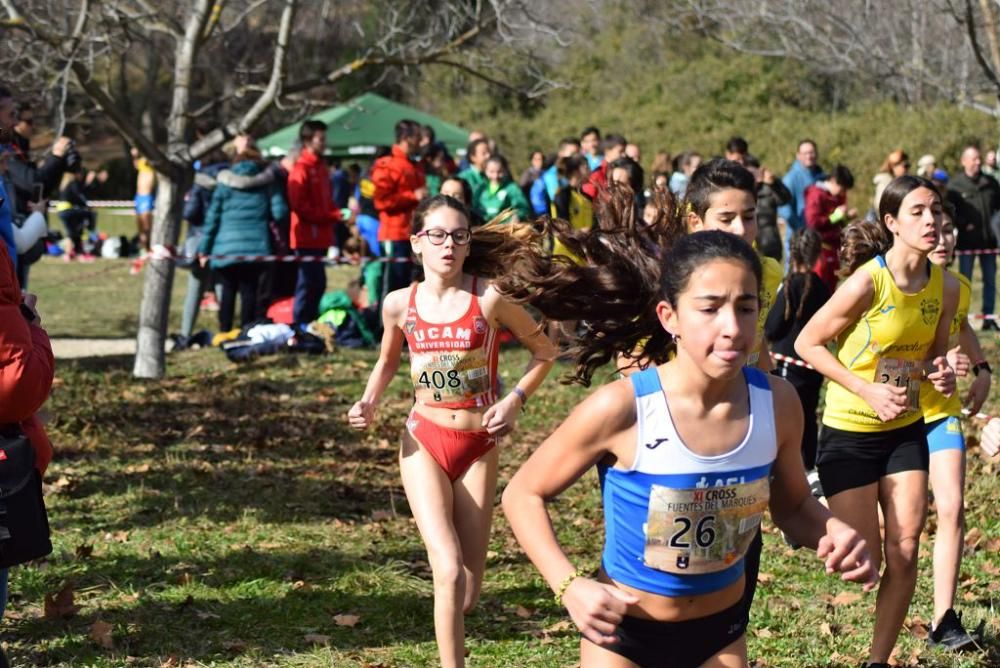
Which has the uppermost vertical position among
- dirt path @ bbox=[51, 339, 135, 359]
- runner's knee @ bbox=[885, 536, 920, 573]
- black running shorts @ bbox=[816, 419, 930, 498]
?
black running shorts @ bbox=[816, 419, 930, 498]

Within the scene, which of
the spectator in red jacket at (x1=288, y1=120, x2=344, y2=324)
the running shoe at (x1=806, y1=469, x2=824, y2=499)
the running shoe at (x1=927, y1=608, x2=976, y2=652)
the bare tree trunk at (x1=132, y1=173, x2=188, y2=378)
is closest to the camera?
the running shoe at (x1=927, y1=608, x2=976, y2=652)

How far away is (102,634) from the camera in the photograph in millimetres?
5703

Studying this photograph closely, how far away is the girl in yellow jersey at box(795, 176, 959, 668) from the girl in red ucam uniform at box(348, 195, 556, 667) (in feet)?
3.82

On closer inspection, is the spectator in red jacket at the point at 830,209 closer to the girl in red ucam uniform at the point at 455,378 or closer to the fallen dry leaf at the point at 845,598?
the fallen dry leaf at the point at 845,598

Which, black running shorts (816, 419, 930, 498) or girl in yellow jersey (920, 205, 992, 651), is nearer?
black running shorts (816, 419, 930, 498)

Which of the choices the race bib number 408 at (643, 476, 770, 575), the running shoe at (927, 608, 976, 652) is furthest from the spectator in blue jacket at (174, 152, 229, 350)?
the race bib number 408 at (643, 476, 770, 575)

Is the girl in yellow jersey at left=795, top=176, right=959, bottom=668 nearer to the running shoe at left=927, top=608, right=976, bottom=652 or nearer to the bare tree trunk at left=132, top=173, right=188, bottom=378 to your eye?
the running shoe at left=927, top=608, right=976, bottom=652

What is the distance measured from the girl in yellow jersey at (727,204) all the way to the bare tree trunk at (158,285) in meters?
7.48

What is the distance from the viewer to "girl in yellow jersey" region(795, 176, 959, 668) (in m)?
5.08

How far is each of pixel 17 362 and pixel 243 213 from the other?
931 cm

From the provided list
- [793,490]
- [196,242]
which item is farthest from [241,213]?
[793,490]

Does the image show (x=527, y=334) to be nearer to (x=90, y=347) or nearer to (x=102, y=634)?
(x=102, y=634)

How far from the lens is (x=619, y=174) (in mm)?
10047

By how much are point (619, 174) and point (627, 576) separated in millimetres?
6773
